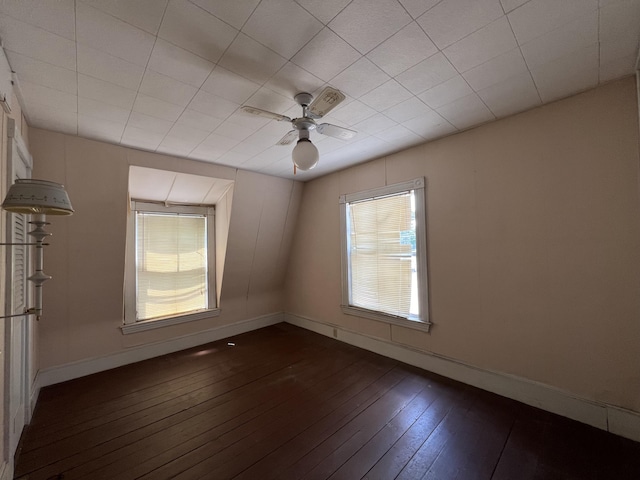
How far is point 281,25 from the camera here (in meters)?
1.32

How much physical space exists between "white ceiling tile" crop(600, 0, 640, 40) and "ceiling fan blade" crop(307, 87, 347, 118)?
4.38 feet

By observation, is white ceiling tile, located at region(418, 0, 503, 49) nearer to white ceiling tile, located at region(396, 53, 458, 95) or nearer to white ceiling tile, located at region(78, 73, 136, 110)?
white ceiling tile, located at region(396, 53, 458, 95)

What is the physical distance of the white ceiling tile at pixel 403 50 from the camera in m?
1.40

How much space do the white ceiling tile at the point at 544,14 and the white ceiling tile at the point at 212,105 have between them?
181cm

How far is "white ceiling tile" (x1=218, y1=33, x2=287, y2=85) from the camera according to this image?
1.44m

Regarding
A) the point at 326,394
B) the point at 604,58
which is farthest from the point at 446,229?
the point at 326,394

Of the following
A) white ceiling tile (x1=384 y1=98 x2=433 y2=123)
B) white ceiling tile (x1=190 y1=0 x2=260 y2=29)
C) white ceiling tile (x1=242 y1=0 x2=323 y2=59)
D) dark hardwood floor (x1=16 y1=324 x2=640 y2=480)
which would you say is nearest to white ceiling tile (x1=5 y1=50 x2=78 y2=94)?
Answer: white ceiling tile (x1=190 y1=0 x2=260 y2=29)

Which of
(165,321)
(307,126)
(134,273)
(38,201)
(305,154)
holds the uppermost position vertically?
(307,126)

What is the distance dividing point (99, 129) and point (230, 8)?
1962 mm

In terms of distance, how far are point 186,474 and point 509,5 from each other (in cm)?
313

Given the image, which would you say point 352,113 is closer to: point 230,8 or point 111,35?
point 230,8

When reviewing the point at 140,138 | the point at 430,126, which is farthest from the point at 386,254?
Answer: the point at 140,138

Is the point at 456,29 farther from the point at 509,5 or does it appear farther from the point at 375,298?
the point at 375,298

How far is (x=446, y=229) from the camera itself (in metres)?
2.76
